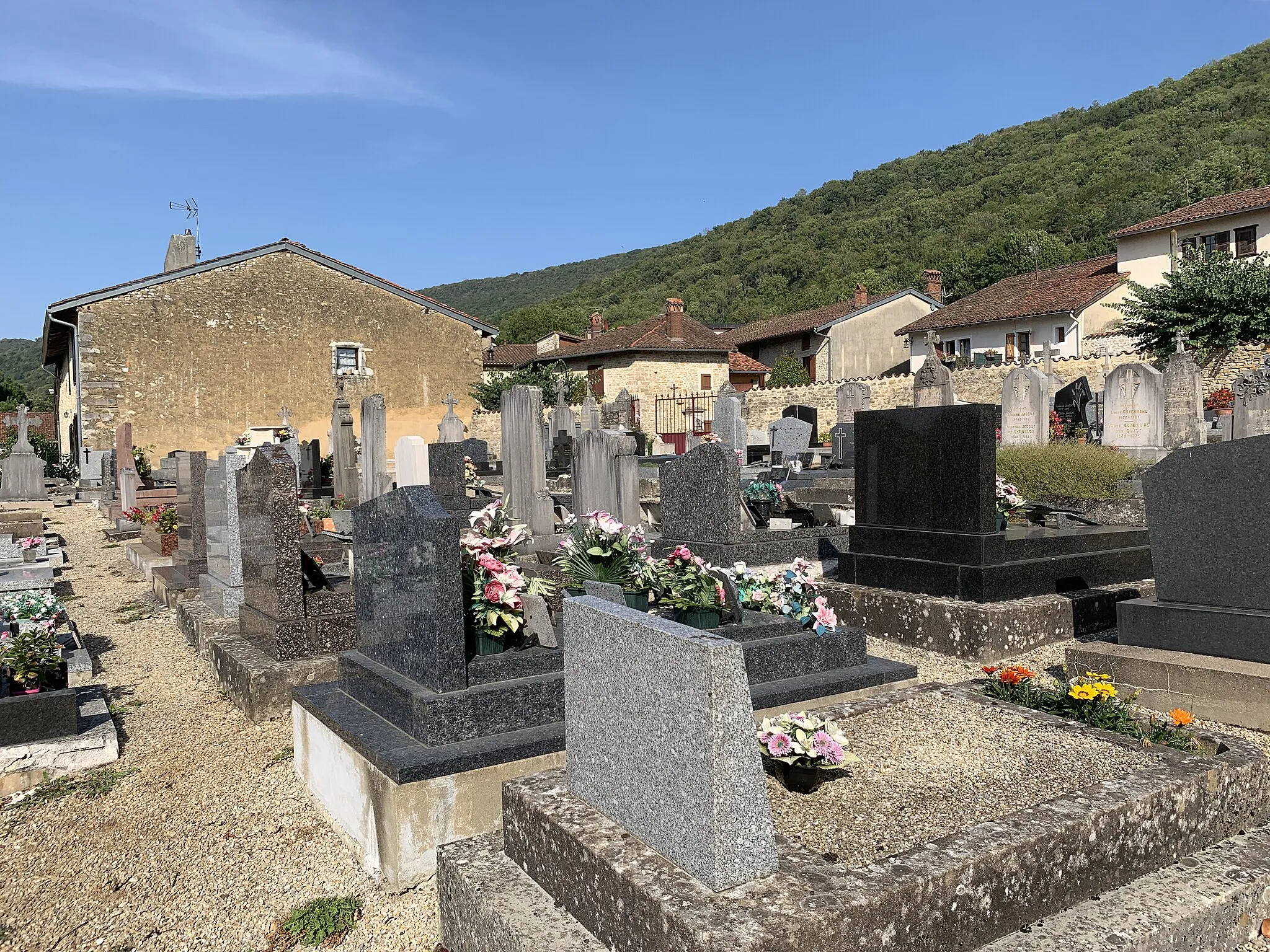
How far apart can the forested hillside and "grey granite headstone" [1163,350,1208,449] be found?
95.7 feet

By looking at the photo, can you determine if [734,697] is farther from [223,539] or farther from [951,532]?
[223,539]

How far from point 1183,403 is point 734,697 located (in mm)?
16304

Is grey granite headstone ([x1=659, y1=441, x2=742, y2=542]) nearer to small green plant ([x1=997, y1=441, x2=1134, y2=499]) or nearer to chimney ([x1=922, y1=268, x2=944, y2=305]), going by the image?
small green plant ([x1=997, y1=441, x2=1134, y2=499])

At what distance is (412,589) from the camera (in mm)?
4191

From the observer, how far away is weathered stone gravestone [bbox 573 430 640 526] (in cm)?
1079

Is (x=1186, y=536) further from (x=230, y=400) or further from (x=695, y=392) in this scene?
(x=695, y=392)

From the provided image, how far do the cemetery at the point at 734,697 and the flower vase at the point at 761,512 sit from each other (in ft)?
0.12

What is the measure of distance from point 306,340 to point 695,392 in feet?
57.0

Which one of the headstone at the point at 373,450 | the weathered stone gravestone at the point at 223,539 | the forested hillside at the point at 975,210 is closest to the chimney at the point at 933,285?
the forested hillside at the point at 975,210

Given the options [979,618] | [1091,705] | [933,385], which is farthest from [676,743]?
[933,385]

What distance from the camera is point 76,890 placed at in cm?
373

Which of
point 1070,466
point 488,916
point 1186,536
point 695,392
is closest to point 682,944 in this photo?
point 488,916

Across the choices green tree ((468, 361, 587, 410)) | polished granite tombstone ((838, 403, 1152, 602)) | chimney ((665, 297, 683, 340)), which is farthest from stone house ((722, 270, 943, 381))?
polished granite tombstone ((838, 403, 1152, 602))

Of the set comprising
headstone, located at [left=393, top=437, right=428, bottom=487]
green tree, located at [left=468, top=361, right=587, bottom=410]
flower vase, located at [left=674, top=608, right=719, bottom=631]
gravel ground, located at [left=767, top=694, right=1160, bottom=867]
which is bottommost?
gravel ground, located at [left=767, top=694, right=1160, bottom=867]
